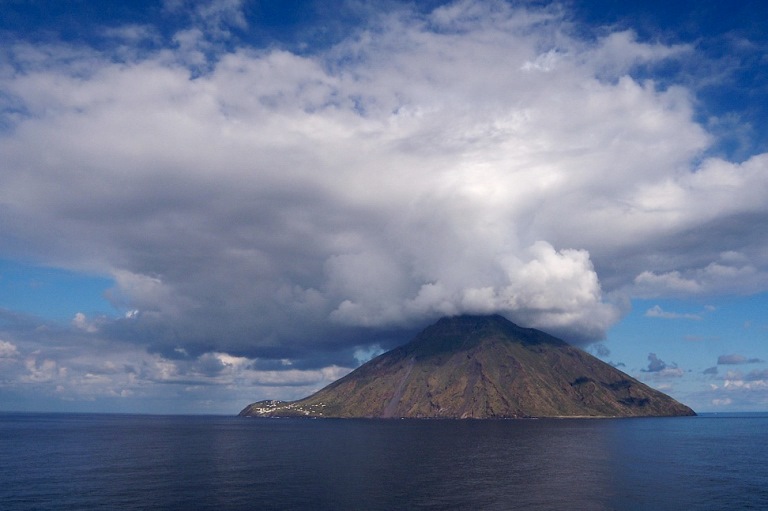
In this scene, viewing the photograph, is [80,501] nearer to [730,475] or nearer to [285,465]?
[285,465]

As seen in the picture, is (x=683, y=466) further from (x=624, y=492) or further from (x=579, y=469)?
(x=624, y=492)

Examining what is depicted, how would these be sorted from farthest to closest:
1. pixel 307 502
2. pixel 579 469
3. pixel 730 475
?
1. pixel 579 469
2. pixel 730 475
3. pixel 307 502

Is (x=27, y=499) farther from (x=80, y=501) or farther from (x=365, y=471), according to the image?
(x=365, y=471)

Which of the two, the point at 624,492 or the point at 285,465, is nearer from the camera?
the point at 624,492

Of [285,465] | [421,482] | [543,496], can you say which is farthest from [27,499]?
[543,496]

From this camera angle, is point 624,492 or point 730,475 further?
point 730,475

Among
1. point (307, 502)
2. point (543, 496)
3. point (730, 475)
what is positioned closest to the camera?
point (307, 502)

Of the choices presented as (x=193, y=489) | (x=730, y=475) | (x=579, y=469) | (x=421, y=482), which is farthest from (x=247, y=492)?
(x=730, y=475)

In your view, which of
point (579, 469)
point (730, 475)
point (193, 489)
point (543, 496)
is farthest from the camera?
point (579, 469)

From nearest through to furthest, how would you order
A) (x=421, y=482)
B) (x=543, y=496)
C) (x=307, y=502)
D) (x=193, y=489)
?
(x=307, y=502)
(x=543, y=496)
(x=193, y=489)
(x=421, y=482)
